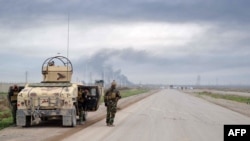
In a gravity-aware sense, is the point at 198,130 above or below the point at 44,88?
below

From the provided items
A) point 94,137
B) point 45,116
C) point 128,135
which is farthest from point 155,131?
point 45,116

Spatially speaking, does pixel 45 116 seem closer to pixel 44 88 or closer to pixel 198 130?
pixel 44 88

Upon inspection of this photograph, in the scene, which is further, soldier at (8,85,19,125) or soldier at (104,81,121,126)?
soldier at (8,85,19,125)

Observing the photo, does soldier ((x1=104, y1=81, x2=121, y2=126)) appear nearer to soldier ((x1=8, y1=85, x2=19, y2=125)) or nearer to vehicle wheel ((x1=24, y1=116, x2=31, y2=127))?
vehicle wheel ((x1=24, y1=116, x2=31, y2=127))

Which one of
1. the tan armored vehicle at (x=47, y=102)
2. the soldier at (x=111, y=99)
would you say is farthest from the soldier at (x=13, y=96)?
the soldier at (x=111, y=99)

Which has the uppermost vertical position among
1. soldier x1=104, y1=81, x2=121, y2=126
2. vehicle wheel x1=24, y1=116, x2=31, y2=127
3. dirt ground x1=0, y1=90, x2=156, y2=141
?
soldier x1=104, y1=81, x2=121, y2=126

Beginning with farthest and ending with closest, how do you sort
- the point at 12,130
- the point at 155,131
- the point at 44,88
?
the point at 44,88 < the point at 12,130 < the point at 155,131

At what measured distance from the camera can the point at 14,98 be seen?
76.9ft

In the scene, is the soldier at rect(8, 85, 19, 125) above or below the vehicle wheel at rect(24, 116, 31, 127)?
above

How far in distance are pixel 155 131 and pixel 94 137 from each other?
2.95m

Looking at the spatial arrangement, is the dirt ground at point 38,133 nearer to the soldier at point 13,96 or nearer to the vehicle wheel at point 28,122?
the vehicle wheel at point 28,122

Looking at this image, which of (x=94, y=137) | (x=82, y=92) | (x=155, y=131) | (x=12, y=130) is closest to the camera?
(x=94, y=137)

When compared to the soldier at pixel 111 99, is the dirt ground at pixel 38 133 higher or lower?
lower

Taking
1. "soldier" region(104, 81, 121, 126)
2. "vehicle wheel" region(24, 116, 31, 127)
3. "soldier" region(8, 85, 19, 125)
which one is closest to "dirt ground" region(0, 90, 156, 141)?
"vehicle wheel" region(24, 116, 31, 127)
